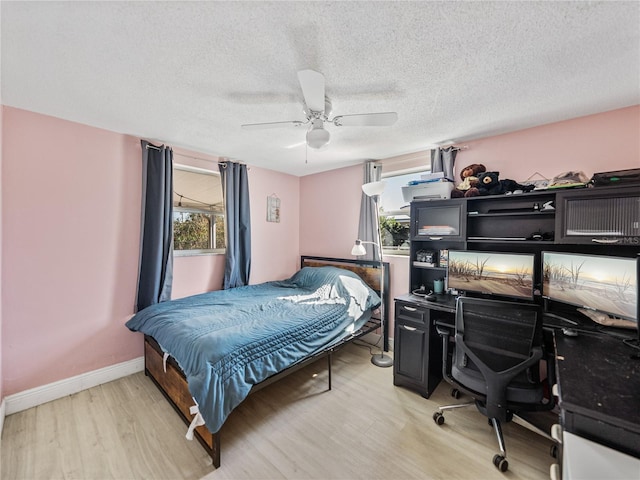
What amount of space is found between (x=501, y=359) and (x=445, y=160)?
2037mm

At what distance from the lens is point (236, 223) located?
3586 mm

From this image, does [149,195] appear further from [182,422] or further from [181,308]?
[182,422]

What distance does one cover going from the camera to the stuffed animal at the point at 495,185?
93.5 inches

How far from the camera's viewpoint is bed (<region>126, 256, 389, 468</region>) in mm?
1720

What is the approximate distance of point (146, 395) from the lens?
2.40 m

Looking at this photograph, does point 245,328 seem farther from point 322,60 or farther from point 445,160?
point 445,160

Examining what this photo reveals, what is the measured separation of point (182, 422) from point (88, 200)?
86.1 inches

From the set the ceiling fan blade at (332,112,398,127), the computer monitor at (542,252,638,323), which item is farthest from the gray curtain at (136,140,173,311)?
the computer monitor at (542,252,638,323)

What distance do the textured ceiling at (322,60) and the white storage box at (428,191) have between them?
566mm

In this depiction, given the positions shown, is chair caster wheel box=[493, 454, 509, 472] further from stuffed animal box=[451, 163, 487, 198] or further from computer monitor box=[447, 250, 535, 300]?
stuffed animal box=[451, 163, 487, 198]

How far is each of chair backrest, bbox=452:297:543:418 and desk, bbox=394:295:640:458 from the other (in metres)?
0.17

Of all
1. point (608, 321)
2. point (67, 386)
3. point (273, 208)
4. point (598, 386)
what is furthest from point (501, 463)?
point (273, 208)

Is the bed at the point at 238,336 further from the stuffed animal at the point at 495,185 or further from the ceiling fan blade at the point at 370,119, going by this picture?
the ceiling fan blade at the point at 370,119

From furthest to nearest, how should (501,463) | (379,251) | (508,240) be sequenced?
(379,251), (508,240), (501,463)
